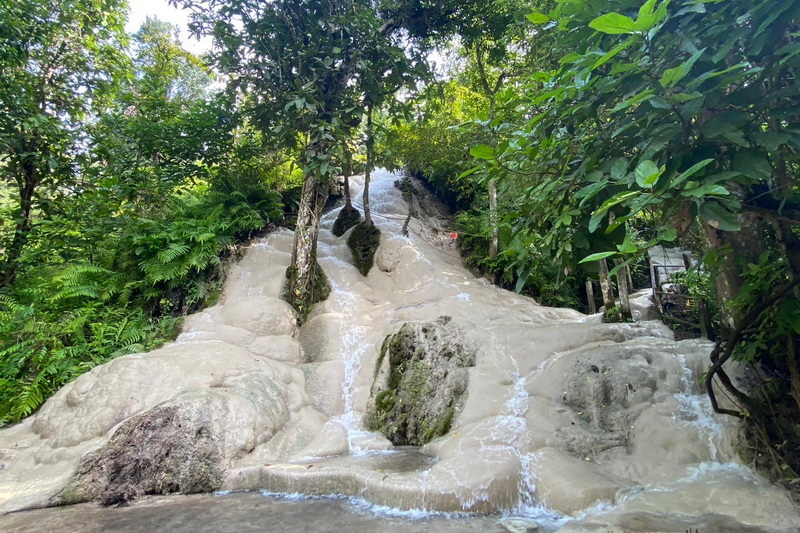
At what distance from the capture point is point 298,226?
8.65 meters

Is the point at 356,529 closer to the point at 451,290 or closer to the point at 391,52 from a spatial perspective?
the point at 451,290

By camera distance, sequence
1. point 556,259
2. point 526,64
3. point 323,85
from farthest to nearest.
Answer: point 526,64 < point 323,85 < point 556,259

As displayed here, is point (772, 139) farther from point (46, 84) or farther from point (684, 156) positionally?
point (46, 84)

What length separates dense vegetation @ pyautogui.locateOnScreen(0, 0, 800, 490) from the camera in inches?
99.9

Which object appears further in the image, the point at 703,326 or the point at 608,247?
the point at 703,326

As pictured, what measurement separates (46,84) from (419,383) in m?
10.0

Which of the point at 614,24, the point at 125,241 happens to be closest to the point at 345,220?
the point at 125,241

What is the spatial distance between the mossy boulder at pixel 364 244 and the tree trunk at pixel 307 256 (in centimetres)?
166

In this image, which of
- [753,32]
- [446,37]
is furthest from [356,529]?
[446,37]

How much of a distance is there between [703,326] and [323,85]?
831 cm

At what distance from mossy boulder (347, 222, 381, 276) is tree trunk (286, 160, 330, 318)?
1659 mm

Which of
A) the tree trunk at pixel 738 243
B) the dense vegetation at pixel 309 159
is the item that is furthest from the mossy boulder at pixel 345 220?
the tree trunk at pixel 738 243

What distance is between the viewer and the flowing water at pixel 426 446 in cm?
347

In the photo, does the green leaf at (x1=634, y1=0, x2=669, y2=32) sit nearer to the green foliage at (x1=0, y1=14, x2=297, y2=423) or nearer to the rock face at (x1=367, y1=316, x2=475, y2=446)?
the rock face at (x1=367, y1=316, x2=475, y2=446)
